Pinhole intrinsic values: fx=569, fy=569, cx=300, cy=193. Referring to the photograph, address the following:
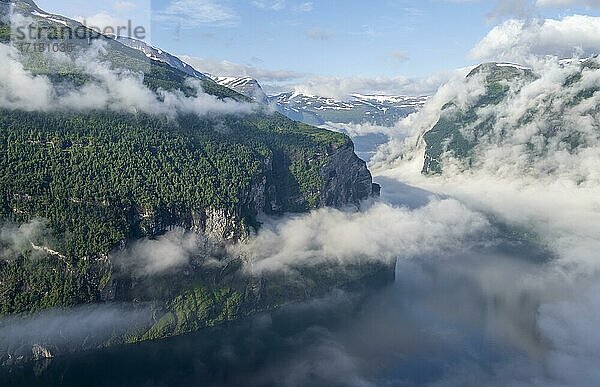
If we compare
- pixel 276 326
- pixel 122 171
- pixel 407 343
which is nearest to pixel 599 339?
pixel 407 343

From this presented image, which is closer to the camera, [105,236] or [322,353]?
[322,353]

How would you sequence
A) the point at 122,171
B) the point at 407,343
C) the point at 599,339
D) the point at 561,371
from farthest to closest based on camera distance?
the point at 122,171 < the point at 407,343 < the point at 599,339 < the point at 561,371

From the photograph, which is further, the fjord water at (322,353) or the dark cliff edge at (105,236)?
the dark cliff edge at (105,236)

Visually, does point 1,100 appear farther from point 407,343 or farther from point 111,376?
point 407,343

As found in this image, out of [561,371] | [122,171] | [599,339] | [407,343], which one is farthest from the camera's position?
[122,171]

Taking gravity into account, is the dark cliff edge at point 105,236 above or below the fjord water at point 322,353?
above

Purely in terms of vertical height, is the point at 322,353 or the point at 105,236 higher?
the point at 105,236

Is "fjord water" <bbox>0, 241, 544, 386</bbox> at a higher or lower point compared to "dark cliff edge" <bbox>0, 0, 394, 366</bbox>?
lower

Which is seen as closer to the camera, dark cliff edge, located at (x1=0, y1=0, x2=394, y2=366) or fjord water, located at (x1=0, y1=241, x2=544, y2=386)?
fjord water, located at (x1=0, y1=241, x2=544, y2=386)
